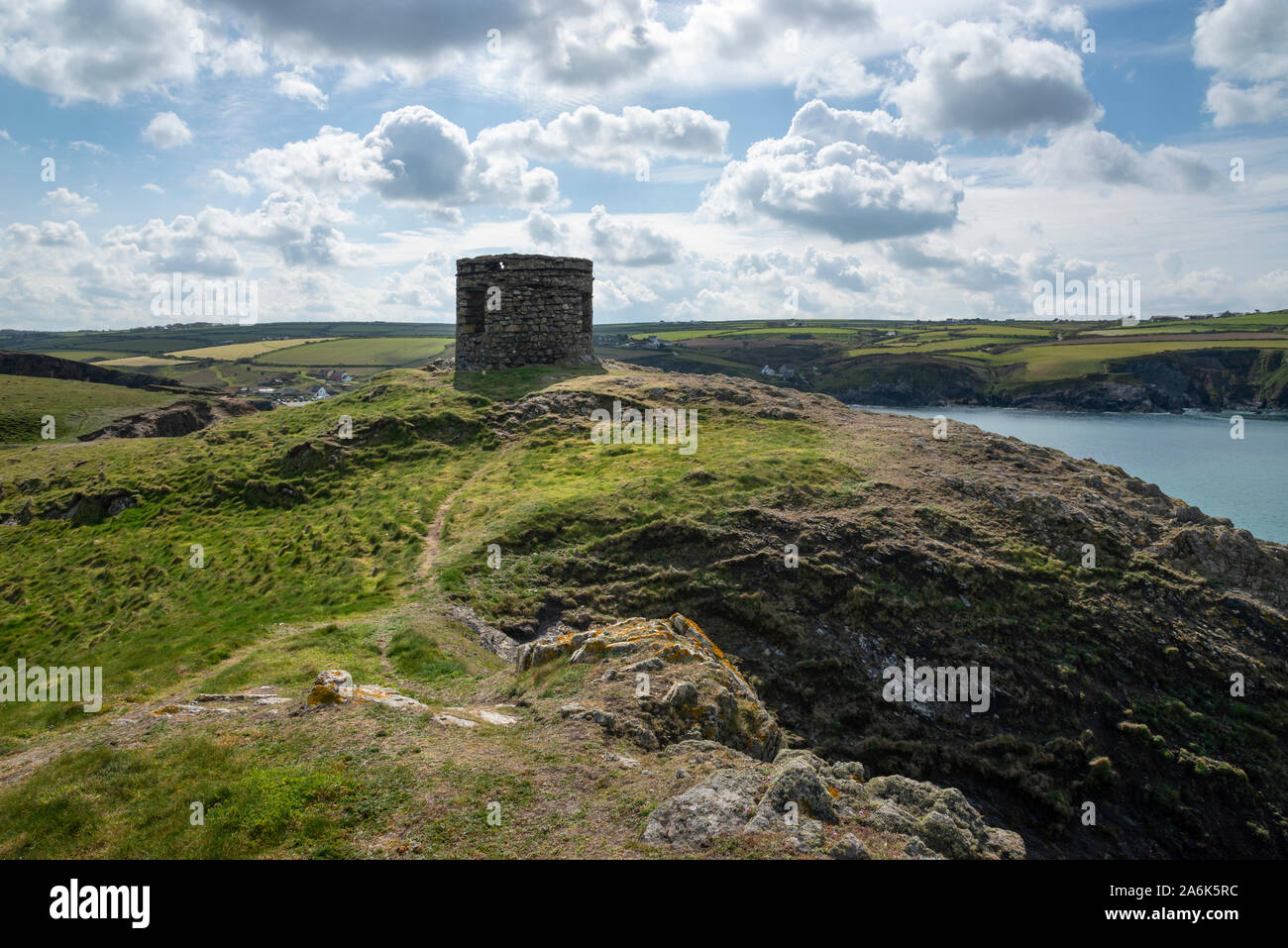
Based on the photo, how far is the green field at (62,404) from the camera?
40.2 metres

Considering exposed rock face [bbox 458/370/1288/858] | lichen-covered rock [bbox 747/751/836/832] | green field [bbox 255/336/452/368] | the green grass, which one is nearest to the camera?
lichen-covered rock [bbox 747/751/836/832]

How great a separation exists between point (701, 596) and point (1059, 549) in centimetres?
1065

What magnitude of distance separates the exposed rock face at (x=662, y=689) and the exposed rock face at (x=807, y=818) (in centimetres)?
168

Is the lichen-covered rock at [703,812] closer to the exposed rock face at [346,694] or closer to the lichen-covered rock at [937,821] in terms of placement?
the lichen-covered rock at [937,821]

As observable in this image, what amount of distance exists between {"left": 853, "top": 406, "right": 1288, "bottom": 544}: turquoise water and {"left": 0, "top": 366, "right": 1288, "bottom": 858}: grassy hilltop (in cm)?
2759

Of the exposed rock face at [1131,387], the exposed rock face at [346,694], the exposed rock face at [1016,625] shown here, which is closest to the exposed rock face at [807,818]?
the exposed rock face at [346,694]

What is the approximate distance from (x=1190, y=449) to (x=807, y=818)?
10048 centimetres

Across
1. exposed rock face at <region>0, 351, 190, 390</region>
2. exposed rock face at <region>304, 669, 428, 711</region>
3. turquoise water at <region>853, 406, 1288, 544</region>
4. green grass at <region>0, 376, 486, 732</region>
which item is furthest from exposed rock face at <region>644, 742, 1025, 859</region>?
exposed rock face at <region>0, 351, 190, 390</region>

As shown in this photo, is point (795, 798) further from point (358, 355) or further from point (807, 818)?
point (358, 355)

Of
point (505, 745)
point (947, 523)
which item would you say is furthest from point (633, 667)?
point (947, 523)

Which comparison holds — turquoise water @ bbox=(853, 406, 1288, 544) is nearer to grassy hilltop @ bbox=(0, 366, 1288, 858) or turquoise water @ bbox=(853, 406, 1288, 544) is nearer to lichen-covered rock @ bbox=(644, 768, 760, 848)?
grassy hilltop @ bbox=(0, 366, 1288, 858)

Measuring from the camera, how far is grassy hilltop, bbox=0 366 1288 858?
835cm
